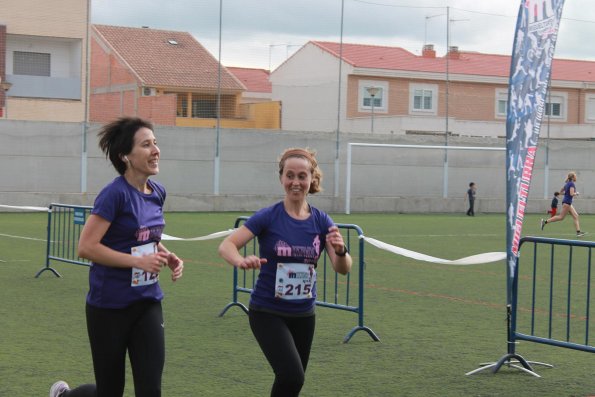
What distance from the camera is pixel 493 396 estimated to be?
7703 mm

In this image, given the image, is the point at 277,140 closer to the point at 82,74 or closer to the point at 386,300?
the point at 82,74

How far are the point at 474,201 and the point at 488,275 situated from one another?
947 inches

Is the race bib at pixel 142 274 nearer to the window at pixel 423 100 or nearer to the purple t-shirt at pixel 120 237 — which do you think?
the purple t-shirt at pixel 120 237

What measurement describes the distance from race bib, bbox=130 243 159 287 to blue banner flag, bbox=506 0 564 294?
12.8 feet

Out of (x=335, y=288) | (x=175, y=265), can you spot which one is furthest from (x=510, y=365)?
(x=175, y=265)

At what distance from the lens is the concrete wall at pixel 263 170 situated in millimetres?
34094

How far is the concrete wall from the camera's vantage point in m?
34.1

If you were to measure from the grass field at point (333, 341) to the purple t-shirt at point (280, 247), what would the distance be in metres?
1.87

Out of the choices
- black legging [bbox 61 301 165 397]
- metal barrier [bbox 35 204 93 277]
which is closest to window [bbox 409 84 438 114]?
metal barrier [bbox 35 204 93 277]

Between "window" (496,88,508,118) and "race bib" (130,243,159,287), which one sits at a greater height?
"window" (496,88,508,118)

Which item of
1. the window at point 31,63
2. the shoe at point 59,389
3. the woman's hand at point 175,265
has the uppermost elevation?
the window at point 31,63

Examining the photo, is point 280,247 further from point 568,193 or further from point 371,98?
point 371,98

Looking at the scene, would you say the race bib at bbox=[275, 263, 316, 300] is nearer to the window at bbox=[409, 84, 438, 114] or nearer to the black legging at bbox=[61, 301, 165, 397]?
the black legging at bbox=[61, 301, 165, 397]

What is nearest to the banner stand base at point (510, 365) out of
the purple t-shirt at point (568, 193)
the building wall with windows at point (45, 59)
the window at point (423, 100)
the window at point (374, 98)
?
the purple t-shirt at point (568, 193)
